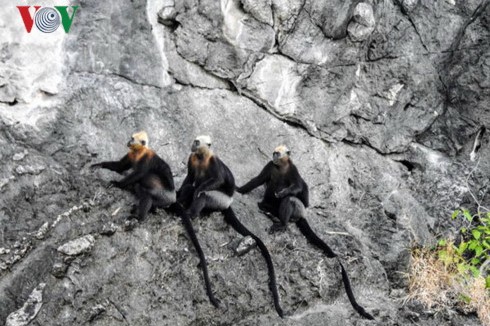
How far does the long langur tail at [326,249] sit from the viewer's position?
6.71 meters

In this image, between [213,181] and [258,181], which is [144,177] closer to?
[213,181]

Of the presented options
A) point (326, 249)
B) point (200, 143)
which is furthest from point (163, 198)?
point (326, 249)

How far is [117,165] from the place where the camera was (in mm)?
6637

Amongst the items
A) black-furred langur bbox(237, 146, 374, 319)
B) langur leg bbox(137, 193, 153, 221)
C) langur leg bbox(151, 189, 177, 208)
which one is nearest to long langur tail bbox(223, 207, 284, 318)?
black-furred langur bbox(237, 146, 374, 319)

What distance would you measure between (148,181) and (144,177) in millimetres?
64

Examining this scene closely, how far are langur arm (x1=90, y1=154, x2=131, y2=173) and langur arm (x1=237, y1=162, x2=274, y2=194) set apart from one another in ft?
4.82

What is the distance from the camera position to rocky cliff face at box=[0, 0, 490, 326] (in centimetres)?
605

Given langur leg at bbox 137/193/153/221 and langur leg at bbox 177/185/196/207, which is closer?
langur leg at bbox 137/193/153/221

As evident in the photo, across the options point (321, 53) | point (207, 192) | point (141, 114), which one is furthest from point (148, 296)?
point (321, 53)

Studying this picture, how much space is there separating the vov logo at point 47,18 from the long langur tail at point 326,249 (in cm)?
323

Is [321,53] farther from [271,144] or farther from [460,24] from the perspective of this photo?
[460,24]

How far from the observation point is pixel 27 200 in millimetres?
6270

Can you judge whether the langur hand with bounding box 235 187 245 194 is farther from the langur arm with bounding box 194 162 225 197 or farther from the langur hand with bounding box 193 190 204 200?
the langur hand with bounding box 193 190 204 200

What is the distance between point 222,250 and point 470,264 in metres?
3.58
